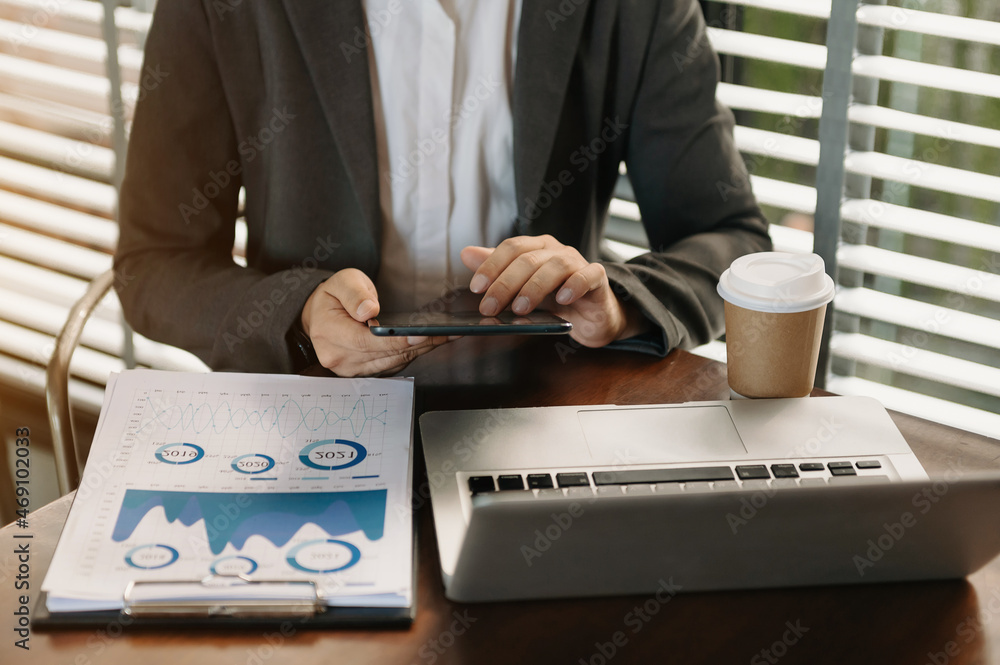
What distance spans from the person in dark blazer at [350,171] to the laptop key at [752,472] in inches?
11.1

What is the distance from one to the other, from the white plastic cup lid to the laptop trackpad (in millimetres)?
107

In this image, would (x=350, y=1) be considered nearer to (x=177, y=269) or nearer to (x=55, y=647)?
(x=177, y=269)

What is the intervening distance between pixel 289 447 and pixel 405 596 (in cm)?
20

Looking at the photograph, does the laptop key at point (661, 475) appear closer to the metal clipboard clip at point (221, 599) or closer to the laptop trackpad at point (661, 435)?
the laptop trackpad at point (661, 435)

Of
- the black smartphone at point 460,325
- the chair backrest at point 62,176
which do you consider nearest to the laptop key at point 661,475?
the black smartphone at point 460,325

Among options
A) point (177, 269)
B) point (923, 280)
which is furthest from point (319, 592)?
point (923, 280)

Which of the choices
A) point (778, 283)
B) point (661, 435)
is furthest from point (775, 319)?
point (661, 435)

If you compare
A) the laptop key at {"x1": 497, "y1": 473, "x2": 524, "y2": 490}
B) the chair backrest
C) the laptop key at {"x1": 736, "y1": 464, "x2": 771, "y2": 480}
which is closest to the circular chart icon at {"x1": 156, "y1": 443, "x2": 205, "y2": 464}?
the laptop key at {"x1": 497, "y1": 473, "x2": 524, "y2": 490}

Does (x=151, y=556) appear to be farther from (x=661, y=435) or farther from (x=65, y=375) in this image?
(x=65, y=375)

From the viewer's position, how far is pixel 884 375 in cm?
155

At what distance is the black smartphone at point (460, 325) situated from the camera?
2.29ft

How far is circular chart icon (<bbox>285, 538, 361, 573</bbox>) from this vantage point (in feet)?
1.87

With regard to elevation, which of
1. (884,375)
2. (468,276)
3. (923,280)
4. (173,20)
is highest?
(173,20)

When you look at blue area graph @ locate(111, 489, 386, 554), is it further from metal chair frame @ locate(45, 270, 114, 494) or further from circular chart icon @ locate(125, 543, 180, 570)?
metal chair frame @ locate(45, 270, 114, 494)
